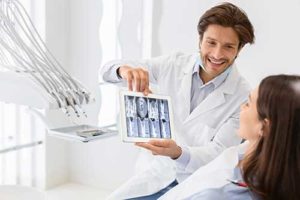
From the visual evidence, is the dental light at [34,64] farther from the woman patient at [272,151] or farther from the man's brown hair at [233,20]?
the man's brown hair at [233,20]

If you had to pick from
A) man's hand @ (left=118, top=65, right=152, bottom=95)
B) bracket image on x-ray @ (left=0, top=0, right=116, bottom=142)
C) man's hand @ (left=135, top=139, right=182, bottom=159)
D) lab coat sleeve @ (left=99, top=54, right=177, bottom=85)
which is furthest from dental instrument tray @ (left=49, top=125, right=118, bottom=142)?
lab coat sleeve @ (left=99, top=54, right=177, bottom=85)

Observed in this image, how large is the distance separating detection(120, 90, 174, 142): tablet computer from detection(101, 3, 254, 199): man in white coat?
0.07 meters

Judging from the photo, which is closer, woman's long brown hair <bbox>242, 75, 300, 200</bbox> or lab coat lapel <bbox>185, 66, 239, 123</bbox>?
woman's long brown hair <bbox>242, 75, 300, 200</bbox>

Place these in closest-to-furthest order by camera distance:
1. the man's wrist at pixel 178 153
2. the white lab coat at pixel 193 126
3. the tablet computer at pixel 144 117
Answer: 1. the tablet computer at pixel 144 117
2. the man's wrist at pixel 178 153
3. the white lab coat at pixel 193 126

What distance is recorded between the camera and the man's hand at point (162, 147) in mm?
→ 1338

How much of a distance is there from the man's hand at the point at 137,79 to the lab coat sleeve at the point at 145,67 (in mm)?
116

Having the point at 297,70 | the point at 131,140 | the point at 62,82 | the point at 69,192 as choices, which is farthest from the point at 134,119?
the point at 69,192

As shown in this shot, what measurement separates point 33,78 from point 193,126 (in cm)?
70

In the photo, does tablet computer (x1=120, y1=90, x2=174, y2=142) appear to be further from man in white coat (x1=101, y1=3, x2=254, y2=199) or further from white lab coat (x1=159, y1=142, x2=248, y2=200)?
white lab coat (x1=159, y1=142, x2=248, y2=200)

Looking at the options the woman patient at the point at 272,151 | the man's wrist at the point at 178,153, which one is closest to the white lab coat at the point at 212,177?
the woman patient at the point at 272,151

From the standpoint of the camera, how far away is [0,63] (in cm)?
123

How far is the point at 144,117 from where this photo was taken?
1350mm

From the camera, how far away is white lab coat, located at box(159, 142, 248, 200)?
111cm

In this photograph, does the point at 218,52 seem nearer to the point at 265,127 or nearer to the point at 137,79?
the point at 137,79
